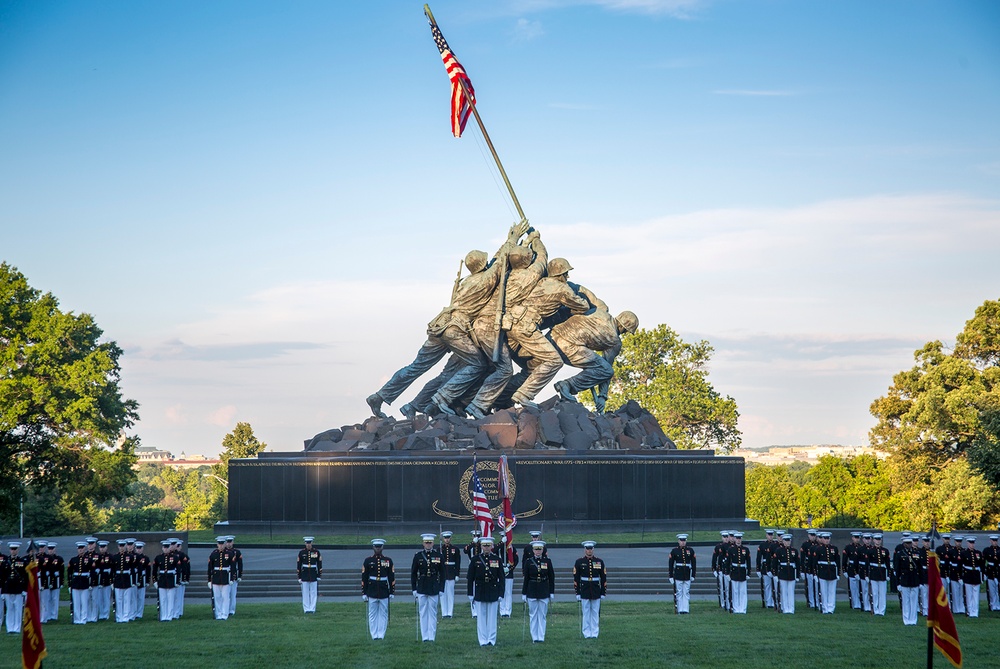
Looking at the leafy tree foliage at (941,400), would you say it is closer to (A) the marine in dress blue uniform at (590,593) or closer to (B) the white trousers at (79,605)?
(A) the marine in dress blue uniform at (590,593)

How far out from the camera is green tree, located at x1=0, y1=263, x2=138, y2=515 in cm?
4047

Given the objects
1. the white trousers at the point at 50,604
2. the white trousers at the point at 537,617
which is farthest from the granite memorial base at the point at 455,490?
the white trousers at the point at 537,617

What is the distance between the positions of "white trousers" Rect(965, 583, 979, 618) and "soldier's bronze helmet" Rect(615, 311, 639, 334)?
18.6 m

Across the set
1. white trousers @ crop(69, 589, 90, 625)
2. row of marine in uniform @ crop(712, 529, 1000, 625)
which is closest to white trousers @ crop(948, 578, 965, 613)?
row of marine in uniform @ crop(712, 529, 1000, 625)

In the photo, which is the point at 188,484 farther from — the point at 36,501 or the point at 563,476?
the point at 563,476

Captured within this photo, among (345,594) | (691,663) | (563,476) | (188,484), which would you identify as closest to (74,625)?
(345,594)

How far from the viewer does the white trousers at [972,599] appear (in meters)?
20.8

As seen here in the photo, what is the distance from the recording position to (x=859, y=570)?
21.7 m

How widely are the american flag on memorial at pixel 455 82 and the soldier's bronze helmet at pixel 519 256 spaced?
4753 millimetres

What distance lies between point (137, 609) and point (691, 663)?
1108 centimetres

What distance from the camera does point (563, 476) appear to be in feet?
110

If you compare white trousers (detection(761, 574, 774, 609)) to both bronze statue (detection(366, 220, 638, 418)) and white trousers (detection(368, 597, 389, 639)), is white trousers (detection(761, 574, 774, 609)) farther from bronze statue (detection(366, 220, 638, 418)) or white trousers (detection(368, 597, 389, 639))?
bronze statue (detection(366, 220, 638, 418))

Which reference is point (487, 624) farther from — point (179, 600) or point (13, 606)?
point (13, 606)

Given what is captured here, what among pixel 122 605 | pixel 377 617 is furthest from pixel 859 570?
pixel 122 605
